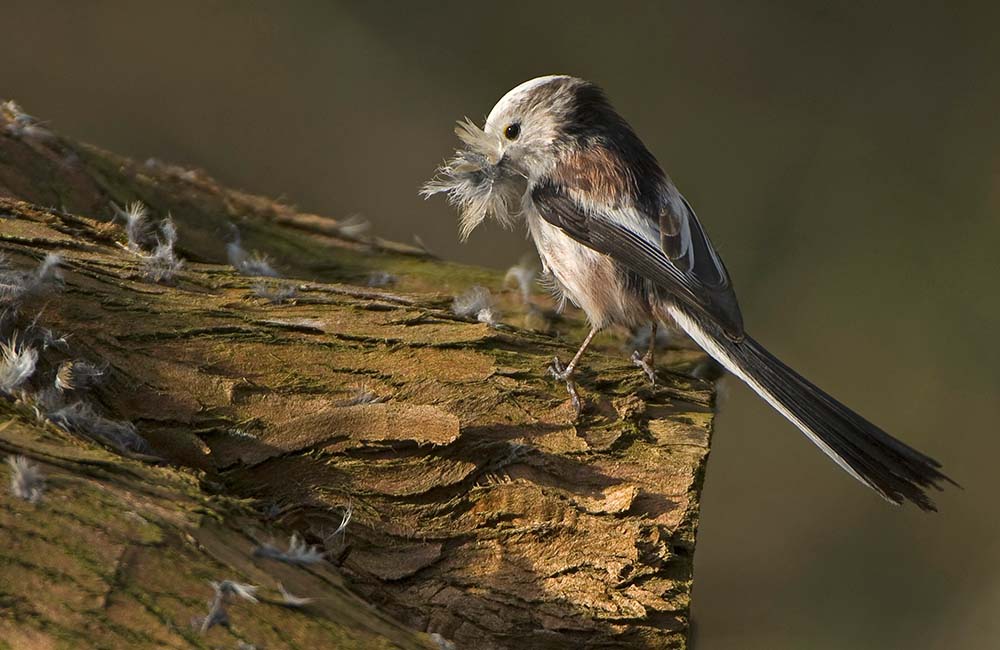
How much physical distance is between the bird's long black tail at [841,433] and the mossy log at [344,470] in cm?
18

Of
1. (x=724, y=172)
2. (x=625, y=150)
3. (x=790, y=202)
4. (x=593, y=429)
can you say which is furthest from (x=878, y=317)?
(x=593, y=429)

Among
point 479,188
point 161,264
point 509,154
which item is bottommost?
point 161,264

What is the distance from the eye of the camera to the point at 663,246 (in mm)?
1928

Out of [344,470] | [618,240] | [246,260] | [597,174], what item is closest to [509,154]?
[597,174]

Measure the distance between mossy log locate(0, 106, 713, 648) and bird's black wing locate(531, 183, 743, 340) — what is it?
25 centimetres

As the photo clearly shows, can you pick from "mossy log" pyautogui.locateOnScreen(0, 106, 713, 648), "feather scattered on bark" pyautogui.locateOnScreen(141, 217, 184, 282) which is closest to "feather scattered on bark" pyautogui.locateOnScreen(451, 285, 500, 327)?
"mossy log" pyautogui.locateOnScreen(0, 106, 713, 648)

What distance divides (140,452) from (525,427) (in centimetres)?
54

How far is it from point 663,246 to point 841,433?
0.51 metres

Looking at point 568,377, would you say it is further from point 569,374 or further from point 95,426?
point 95,426

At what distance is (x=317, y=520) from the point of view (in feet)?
4.41

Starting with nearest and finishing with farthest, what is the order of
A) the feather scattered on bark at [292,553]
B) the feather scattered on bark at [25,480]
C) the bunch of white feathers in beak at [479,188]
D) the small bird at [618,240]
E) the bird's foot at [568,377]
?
the feather scattered on bark at [25,480] < the feather scattered on bark at [292,553] < the bird's foot at [568,377] < the small bird at [618,240] < the bunch of white feathers in beak at [479,188]

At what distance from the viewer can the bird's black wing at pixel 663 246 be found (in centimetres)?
184

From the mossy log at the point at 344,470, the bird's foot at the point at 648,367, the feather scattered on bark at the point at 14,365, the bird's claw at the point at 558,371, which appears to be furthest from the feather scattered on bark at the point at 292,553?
the bird's foot at the point at 648,367

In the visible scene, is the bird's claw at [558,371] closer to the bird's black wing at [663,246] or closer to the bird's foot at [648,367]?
the bird's foot at [648,367]
